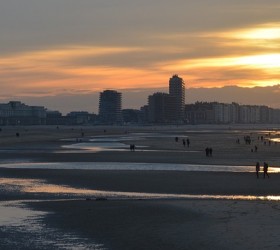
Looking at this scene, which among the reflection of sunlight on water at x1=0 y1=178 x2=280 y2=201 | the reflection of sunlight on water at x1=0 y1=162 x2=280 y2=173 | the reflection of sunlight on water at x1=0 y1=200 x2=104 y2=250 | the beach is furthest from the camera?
the reflection of sunlight on water at x1=0 y1=162 x2=280 y2=173

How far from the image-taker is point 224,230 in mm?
20109

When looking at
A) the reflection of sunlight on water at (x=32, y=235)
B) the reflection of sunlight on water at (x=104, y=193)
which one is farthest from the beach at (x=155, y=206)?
the reflection of sunlight on water at (x=32, y=235)

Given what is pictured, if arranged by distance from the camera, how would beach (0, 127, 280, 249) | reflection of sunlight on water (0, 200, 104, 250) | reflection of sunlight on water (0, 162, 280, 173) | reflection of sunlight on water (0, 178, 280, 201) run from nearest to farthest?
reflection of sunlight on water (0, 200, 104, 250) → beach (0, 127, 280, 249) → reflection of sunlight on water (0, 178, 280, 201) → reflection of sunlight on water (0, 162, 280, 173)

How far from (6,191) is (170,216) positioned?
11455mm

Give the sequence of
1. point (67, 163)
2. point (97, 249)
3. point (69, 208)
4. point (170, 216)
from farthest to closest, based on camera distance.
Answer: point (67, 163)
point (69, 208)
point (170, 216)
point (97, 249)

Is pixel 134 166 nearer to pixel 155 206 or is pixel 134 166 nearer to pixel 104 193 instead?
pixel 104 193

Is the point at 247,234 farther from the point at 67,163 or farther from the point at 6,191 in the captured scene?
the point at 67,163

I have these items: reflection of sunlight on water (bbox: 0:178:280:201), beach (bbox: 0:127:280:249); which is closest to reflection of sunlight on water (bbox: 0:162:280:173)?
beach (bbox: 0:127:280:249)

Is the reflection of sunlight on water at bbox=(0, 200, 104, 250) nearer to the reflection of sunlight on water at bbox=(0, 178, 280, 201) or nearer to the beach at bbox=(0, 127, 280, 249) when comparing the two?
the beach at bbox=(0, 127, 280, 249)

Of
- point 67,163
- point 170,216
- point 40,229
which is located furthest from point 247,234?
point 67,163

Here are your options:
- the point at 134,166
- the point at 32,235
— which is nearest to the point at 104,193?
the point at 32,235

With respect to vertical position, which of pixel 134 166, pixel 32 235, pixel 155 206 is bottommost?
pixel 32 235

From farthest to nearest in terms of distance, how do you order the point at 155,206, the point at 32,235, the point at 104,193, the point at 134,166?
the point at 134,166 < the point at 104,193 < the point at 155,206 < the point at 32,235

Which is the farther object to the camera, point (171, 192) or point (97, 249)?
point (171, 192)
